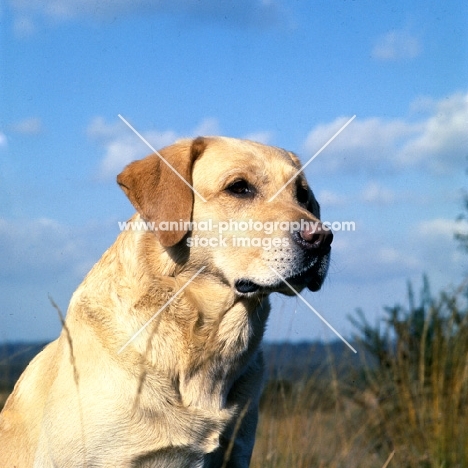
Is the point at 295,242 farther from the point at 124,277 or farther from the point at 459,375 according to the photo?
the point at 459,375

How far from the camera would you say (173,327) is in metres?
3.96

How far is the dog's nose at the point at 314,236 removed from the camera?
3947 mm

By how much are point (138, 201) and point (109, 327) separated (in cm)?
72

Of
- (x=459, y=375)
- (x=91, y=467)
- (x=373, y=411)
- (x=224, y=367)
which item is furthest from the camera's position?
(x=373, y=411)

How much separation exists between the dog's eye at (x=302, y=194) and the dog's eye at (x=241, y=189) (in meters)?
0.51

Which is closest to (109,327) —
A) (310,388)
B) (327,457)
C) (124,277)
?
(124,277)

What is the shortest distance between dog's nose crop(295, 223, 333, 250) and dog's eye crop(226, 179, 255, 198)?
1.61 ft

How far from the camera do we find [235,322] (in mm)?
4199

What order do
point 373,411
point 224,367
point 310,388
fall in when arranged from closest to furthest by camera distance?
point 224,367, point 373,411, point 310,388

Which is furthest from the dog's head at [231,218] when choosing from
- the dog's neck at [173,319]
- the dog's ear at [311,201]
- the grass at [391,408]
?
the grass at [391,408]

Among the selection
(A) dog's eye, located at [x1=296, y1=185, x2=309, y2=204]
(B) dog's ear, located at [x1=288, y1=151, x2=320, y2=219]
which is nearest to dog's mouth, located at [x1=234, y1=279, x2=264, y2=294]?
(A) dog's eye, located at [x1=296, y1=185, x2=309, y2=204]

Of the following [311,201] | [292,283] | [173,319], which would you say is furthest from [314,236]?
Result: [311,201]

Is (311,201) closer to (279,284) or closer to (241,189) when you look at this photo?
(241,189)

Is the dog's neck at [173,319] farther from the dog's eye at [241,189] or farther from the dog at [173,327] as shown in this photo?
the dog's eye at [241,189]
